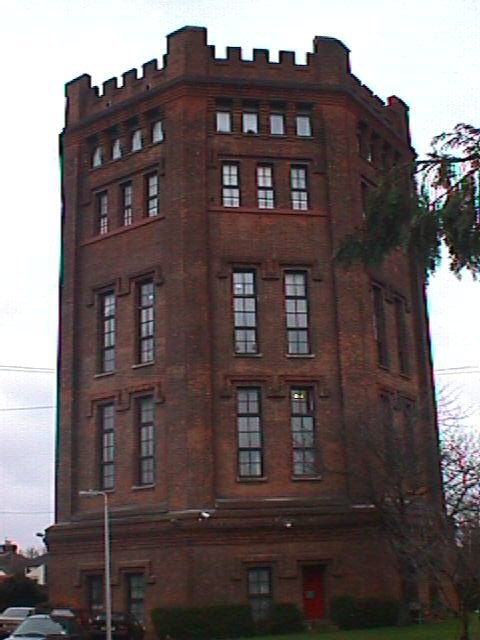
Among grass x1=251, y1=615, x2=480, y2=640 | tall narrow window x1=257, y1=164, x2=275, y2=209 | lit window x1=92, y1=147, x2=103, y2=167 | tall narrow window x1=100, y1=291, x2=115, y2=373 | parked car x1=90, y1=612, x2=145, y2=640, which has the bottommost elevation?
grass x1=251, y1=615, x2=480, y2=640

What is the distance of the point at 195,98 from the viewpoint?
41.7 metres

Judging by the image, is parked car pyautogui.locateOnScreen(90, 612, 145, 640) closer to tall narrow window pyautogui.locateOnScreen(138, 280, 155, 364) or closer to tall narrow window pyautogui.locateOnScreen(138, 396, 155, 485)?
tall narrow window pyautogui.locateOnScreen(138, 396, 155, 485)

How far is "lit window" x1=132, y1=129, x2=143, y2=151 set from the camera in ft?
142

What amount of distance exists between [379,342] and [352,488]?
692cm

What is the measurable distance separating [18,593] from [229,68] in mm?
26552

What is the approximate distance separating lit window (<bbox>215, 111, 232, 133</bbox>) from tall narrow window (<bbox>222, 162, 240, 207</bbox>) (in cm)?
144

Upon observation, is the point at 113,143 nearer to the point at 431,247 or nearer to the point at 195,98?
the point at 195,98

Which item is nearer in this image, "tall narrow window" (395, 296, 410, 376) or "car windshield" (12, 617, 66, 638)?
"car windshield" (12, 617, 66, 638)

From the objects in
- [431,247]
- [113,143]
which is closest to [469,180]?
[431,247]

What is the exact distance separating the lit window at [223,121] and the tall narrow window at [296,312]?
21.2 feet

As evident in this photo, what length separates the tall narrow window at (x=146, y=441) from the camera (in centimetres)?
3947

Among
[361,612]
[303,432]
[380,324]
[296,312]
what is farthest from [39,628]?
[380,324]

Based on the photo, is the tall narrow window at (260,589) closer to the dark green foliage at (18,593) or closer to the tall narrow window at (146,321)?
the tall narrow window at (146,321)

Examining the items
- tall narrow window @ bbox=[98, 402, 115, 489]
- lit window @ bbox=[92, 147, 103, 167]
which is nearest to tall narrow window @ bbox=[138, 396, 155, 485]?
tall narrow window @ bbox=[98, 402, 115, 489]
